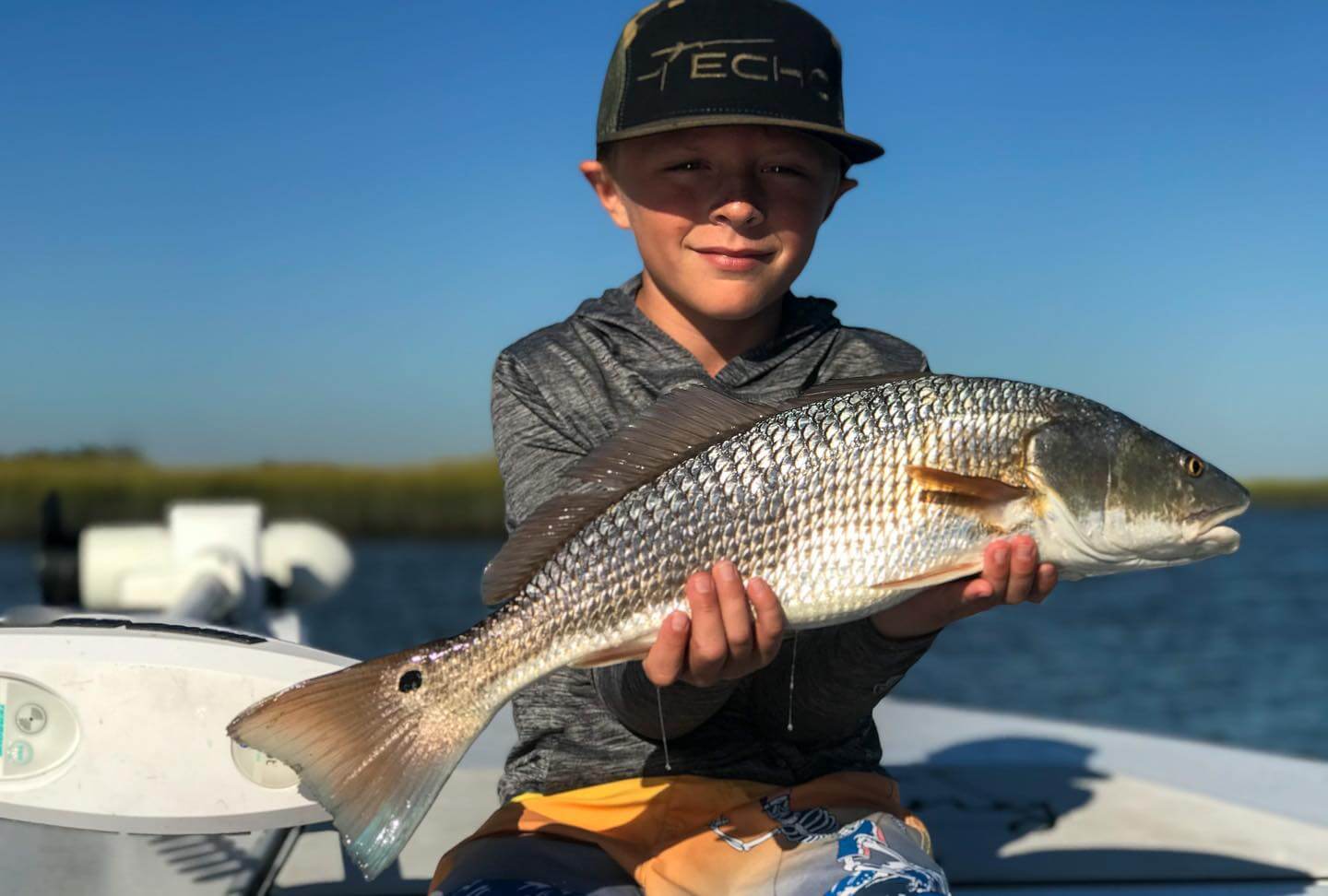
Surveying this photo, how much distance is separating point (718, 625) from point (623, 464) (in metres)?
0.37

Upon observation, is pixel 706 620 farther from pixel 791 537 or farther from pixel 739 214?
pixel 739 214

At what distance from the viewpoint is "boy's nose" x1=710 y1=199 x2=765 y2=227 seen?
8.72 feet

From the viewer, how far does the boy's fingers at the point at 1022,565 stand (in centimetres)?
215

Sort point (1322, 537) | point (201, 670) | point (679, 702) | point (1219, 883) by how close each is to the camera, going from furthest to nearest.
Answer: point (1322, 537) < point (1219, 883) < point (201, 670) < point (679, 702)

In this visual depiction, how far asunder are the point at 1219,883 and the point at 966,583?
1842 mm

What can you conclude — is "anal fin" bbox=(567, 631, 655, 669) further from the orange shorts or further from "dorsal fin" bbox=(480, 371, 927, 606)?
the orange shorts

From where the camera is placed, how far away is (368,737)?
83.1 inches

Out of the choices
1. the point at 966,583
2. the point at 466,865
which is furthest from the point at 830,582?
the point at 466,865

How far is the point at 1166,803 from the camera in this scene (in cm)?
408

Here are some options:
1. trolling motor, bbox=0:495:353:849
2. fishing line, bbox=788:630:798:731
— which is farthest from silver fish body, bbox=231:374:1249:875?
trolling motor, bbox=0:495:353:849

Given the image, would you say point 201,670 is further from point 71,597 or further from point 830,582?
point 71,597

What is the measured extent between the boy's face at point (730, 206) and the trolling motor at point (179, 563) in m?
3.16

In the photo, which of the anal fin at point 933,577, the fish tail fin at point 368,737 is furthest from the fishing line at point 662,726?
the anal fin at point 933,577

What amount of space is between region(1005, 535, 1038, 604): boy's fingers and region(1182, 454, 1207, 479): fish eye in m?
0.33
